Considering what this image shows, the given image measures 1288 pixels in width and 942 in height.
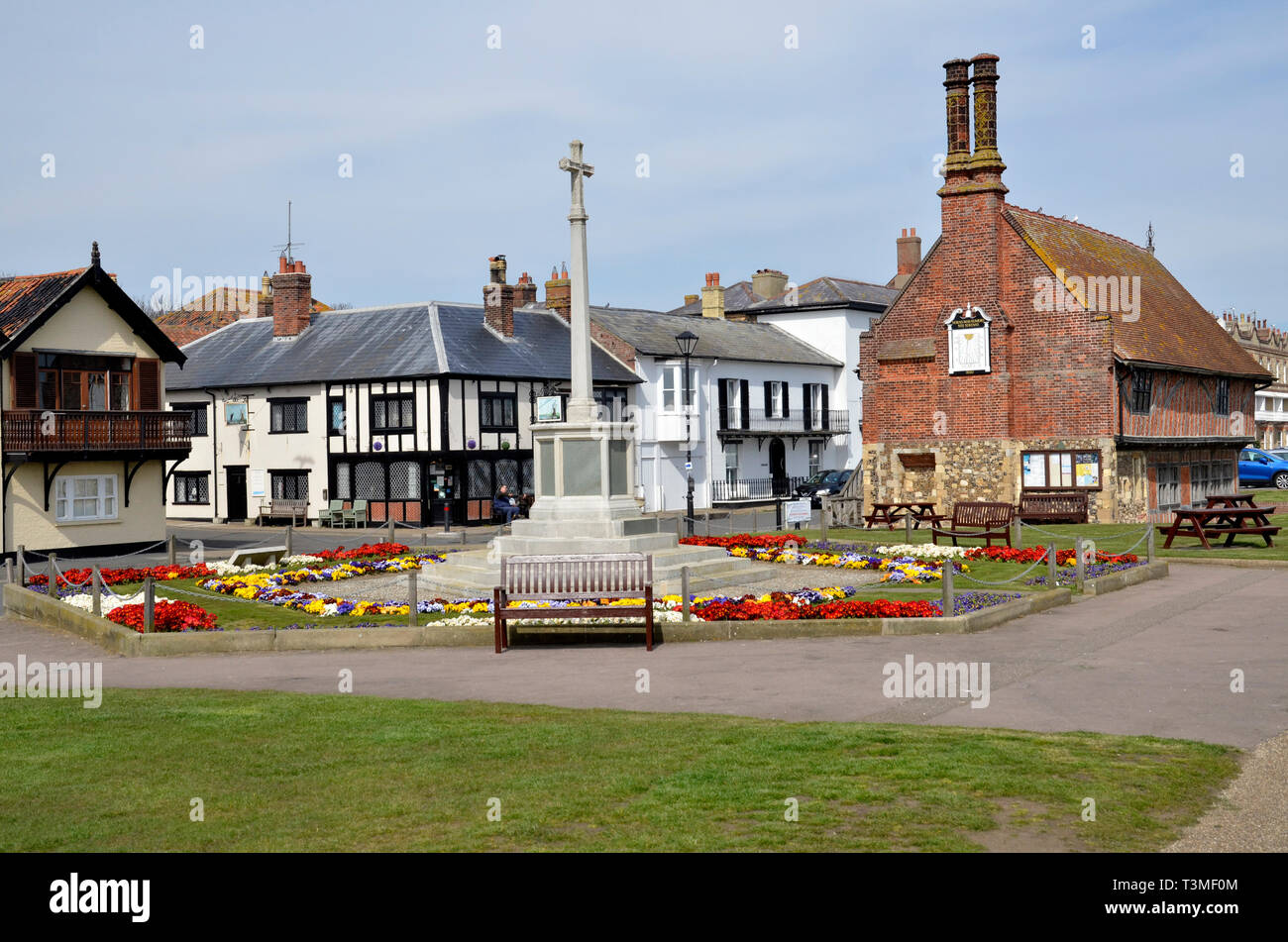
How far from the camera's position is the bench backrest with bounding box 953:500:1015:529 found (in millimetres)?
28372

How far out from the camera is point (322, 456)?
156 ft

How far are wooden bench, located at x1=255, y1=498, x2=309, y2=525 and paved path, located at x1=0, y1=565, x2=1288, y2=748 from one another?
2895 cm

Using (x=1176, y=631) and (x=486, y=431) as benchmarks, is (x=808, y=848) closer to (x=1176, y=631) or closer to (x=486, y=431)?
(x=1176, y=631)

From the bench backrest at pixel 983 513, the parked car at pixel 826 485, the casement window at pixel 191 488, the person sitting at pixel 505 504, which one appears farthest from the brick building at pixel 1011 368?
the casement window at pixel 191 488

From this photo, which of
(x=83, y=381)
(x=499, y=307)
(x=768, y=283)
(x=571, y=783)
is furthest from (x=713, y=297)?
(x=571, y=783)

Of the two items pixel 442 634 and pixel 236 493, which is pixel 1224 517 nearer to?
pixel 442 634

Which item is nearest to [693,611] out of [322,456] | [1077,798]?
[1077,798]

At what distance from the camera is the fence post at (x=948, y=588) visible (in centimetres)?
1619

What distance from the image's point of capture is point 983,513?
3003 centimetres

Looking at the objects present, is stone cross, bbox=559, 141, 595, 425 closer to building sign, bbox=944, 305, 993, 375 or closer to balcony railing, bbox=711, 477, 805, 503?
building sign, bbox=944, 305, 993, 375

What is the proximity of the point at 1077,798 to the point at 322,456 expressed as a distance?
42.4 m

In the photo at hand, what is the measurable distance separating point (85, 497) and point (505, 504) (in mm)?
14388

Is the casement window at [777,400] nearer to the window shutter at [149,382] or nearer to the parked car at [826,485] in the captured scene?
the parked car at [826,485]

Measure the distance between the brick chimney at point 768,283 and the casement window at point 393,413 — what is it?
30.1 m
